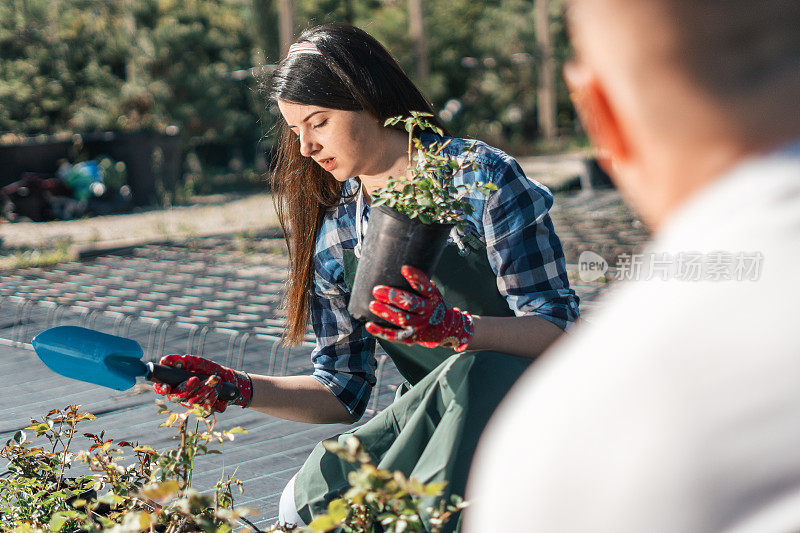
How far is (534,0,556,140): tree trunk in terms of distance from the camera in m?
17.5

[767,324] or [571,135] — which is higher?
[767,324]

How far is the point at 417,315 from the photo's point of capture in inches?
58.7

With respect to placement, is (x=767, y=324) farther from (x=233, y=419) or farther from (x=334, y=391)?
(x=233, y=419)

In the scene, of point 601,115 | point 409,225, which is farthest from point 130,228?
point 601,115

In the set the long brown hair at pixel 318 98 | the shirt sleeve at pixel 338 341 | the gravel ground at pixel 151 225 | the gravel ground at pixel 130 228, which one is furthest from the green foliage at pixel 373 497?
the gravel ground at pixel 151 225

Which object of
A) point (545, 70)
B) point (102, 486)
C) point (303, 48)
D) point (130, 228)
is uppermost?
point (303, 48)

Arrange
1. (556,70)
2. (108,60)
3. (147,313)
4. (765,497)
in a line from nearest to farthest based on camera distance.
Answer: (765,497), (147,313), (108,60), (556,70)

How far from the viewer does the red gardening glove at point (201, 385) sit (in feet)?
5.33

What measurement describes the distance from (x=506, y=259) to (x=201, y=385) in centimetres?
64

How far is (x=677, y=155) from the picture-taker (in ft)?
1.71

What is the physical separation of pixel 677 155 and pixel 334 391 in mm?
1546

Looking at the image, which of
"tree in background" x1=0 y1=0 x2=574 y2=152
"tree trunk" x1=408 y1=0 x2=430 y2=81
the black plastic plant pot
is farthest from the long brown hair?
"tree trunk" x1=408 y1=0 x2=430 y2=81

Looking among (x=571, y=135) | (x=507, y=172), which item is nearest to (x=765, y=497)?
(x=507, y=172)

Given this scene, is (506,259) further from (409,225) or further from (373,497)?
(373,497)
